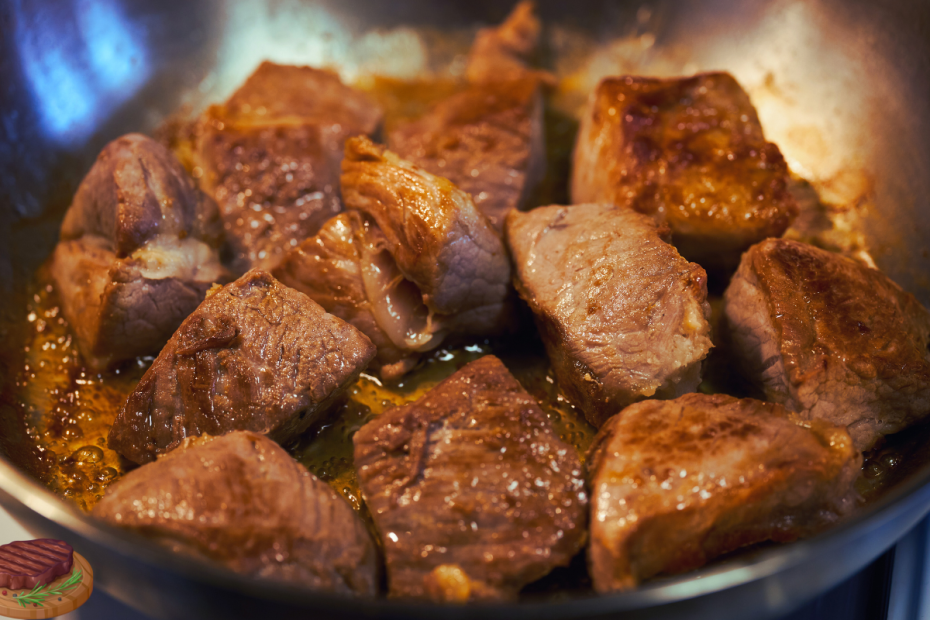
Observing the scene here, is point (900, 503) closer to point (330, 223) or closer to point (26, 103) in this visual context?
point (330, 223)

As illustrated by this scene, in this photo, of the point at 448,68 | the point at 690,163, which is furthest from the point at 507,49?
the point at 690,163

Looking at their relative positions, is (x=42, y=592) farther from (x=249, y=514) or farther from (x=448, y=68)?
(x=448, y=68)

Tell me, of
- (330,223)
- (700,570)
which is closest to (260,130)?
(330,223)

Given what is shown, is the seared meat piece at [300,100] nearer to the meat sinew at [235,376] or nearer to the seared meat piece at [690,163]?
the seared meat piece at [690,163]

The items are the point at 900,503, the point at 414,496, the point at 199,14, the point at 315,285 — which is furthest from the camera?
the point at 199,14

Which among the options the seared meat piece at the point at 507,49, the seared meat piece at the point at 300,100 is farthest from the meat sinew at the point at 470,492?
the seared meat piece at the point at 507,49
